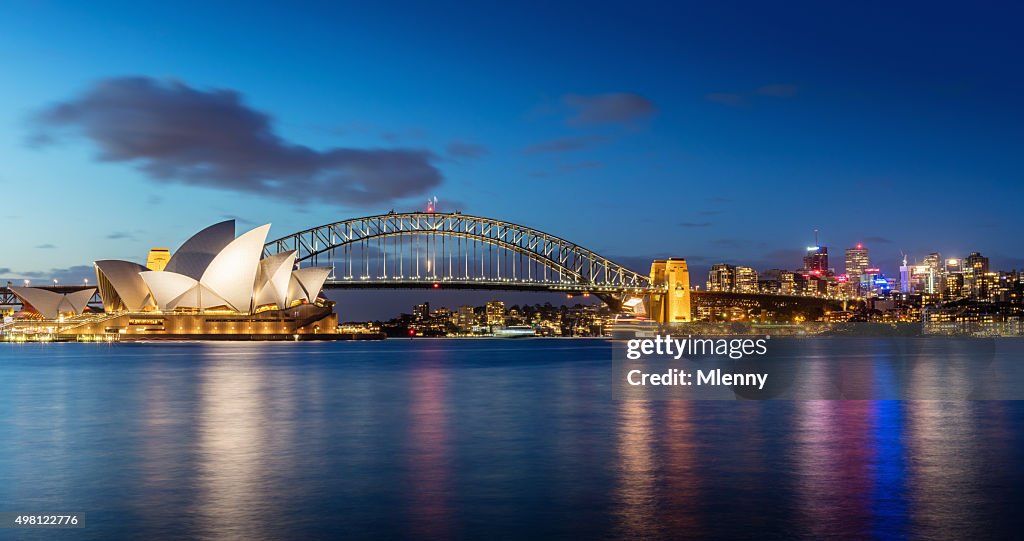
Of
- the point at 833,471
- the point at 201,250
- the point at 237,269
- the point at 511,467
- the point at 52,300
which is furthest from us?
the point at 52,300

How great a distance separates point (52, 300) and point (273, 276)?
4365 centimetres

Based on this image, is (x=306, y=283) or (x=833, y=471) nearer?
(x=833, y=471)

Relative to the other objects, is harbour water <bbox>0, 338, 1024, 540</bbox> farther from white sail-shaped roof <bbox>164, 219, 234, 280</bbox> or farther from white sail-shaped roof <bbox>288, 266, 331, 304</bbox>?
white sail-shaped roof <bbox>288, 266, 331, 304</bbox>

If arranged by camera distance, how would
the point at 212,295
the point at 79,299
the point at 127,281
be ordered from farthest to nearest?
the point at 79,299
the point at 127,281
the point at 212,295

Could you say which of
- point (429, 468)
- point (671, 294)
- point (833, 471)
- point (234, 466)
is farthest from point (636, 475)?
point (671, 294)

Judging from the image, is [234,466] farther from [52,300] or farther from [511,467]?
[52,300]

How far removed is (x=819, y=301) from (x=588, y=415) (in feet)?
374

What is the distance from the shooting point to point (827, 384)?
36.4 metres

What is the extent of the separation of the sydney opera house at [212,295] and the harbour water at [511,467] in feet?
212

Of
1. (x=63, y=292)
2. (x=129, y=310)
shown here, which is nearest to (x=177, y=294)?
(x=129, y=310)

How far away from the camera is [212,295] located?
95562 mm

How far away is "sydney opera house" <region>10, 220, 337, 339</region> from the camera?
302 feet

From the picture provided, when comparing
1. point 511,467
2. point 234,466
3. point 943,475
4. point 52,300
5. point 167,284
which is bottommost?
point 943,475

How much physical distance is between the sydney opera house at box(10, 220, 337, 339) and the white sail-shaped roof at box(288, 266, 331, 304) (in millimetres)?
113
